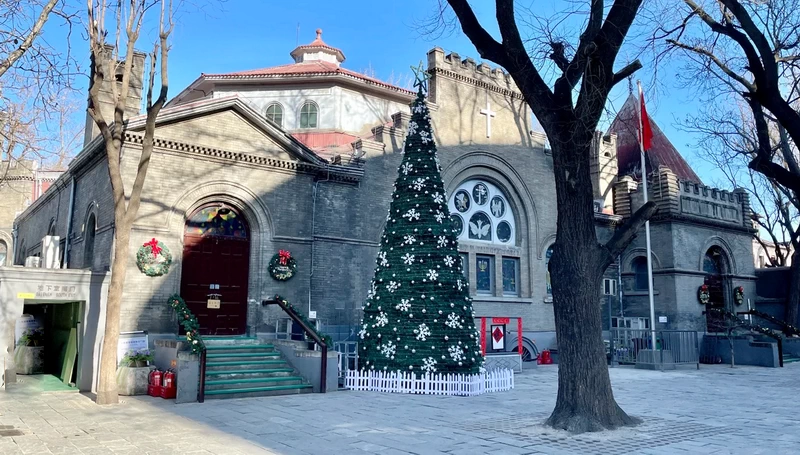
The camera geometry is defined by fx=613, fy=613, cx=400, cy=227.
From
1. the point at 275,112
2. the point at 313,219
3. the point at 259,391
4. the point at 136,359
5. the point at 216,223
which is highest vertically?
the point at 275,112

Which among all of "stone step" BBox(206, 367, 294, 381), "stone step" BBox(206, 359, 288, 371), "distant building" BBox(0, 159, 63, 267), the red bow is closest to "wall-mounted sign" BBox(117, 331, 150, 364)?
"stone step" BBox(206, 359, 288, 371)

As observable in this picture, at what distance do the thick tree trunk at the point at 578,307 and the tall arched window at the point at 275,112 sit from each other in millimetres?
17761

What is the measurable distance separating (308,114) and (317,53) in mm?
6268

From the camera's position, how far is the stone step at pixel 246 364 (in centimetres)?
1455

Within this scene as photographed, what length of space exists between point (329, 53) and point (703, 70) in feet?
68.4

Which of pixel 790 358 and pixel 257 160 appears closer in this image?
pixel 257 160

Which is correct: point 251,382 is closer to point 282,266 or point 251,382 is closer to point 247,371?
point 247,371

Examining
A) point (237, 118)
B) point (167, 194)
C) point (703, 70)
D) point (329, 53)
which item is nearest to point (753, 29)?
point (703, 70)

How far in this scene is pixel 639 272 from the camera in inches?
1141

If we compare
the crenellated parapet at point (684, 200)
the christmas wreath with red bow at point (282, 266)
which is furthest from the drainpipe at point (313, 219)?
the crenellated parapet at point (684, 200)

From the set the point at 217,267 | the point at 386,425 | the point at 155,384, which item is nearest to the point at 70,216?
the point at 217,267

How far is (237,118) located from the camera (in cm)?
1809

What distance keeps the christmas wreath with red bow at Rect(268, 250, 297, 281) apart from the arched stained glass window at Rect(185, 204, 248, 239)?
1187 mm

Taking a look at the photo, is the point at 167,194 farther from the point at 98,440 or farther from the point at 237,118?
the point at 98,440
